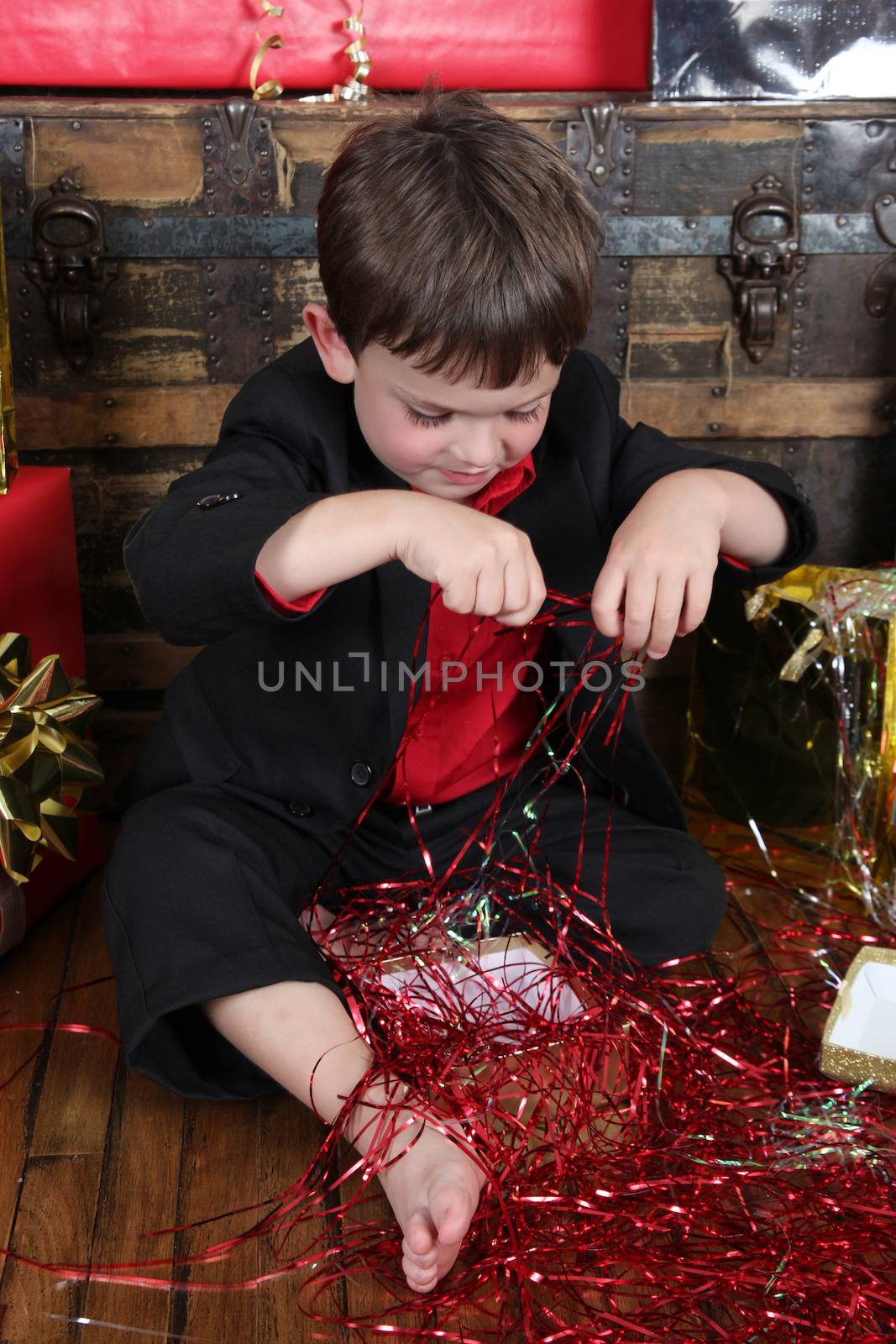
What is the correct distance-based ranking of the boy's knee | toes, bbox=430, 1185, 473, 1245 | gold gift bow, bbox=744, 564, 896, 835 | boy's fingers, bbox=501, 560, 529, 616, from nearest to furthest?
toes, bbox=430, 1185, 473, 1245, boy's fingers, bbox=501, 560, 529, 616, the boy's knee, gold gift bow, bbox=744, 564, 896, 835

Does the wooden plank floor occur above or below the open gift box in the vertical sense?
below

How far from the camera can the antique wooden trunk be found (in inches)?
51.4

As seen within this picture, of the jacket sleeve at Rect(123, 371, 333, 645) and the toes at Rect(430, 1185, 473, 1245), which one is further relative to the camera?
the jacket sleeve at Rect(123, 371, 333, 645)

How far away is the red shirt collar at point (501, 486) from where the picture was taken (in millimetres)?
1062

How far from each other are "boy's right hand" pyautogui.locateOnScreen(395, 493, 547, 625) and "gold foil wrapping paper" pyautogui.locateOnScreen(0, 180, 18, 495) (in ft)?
1.51

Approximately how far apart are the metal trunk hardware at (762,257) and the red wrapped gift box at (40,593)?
28.8 inches

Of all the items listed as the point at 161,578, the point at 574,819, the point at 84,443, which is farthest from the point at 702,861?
the point at 84,443

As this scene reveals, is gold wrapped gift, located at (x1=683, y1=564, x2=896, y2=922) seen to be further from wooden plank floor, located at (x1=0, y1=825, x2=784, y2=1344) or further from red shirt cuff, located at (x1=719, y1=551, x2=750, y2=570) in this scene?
wooden plank floor, located at (x1=0, y1=825, x2=784, y2=1344)

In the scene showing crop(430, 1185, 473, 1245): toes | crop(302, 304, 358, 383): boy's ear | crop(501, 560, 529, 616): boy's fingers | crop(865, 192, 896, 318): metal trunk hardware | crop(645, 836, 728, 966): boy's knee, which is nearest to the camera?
crop(430, 1185, 473, 1245): toes

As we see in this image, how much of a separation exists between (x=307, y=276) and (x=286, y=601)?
0.56 m

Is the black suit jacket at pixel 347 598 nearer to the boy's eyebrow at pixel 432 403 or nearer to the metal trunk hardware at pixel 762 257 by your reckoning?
the boy's eyebrow at pixel 432 403

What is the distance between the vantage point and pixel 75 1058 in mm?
1052

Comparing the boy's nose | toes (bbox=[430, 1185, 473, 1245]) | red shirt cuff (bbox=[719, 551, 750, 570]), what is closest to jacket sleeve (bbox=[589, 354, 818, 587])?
red shirt cuff (bbox=[719, 551, 750, 570])

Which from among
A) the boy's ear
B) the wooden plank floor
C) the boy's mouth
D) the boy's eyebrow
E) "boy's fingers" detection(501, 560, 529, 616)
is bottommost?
the wooden plank floor
